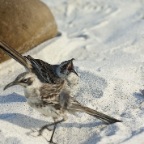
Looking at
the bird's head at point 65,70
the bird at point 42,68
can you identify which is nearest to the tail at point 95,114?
the bird at point 42,68

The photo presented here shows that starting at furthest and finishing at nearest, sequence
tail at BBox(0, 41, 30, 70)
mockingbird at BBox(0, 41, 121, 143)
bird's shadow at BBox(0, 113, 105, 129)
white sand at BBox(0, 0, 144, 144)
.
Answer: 1. tail at BBox(0, 41, 30, 70)
2. bird's shadow at BBox(0, 113, 105, 129)
3. white sand at BBox(0, 0, 144, 144)
4. mockingbird at BBox(0, 41, 121, 143)

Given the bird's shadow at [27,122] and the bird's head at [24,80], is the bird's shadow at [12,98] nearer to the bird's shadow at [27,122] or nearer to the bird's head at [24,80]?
the bird's shadow at [27,122]

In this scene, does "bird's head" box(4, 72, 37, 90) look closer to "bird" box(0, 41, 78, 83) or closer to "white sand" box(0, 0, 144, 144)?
"bird" box(0, 41, 78, 83)

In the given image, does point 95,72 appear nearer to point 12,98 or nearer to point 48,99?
point 12,98

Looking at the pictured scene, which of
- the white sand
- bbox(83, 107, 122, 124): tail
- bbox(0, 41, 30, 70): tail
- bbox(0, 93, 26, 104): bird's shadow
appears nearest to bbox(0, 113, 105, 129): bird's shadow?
the white sand


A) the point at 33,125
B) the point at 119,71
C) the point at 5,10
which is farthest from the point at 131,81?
the point at 5,10

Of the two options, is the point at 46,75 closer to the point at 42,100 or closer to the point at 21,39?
the point at 42,100
